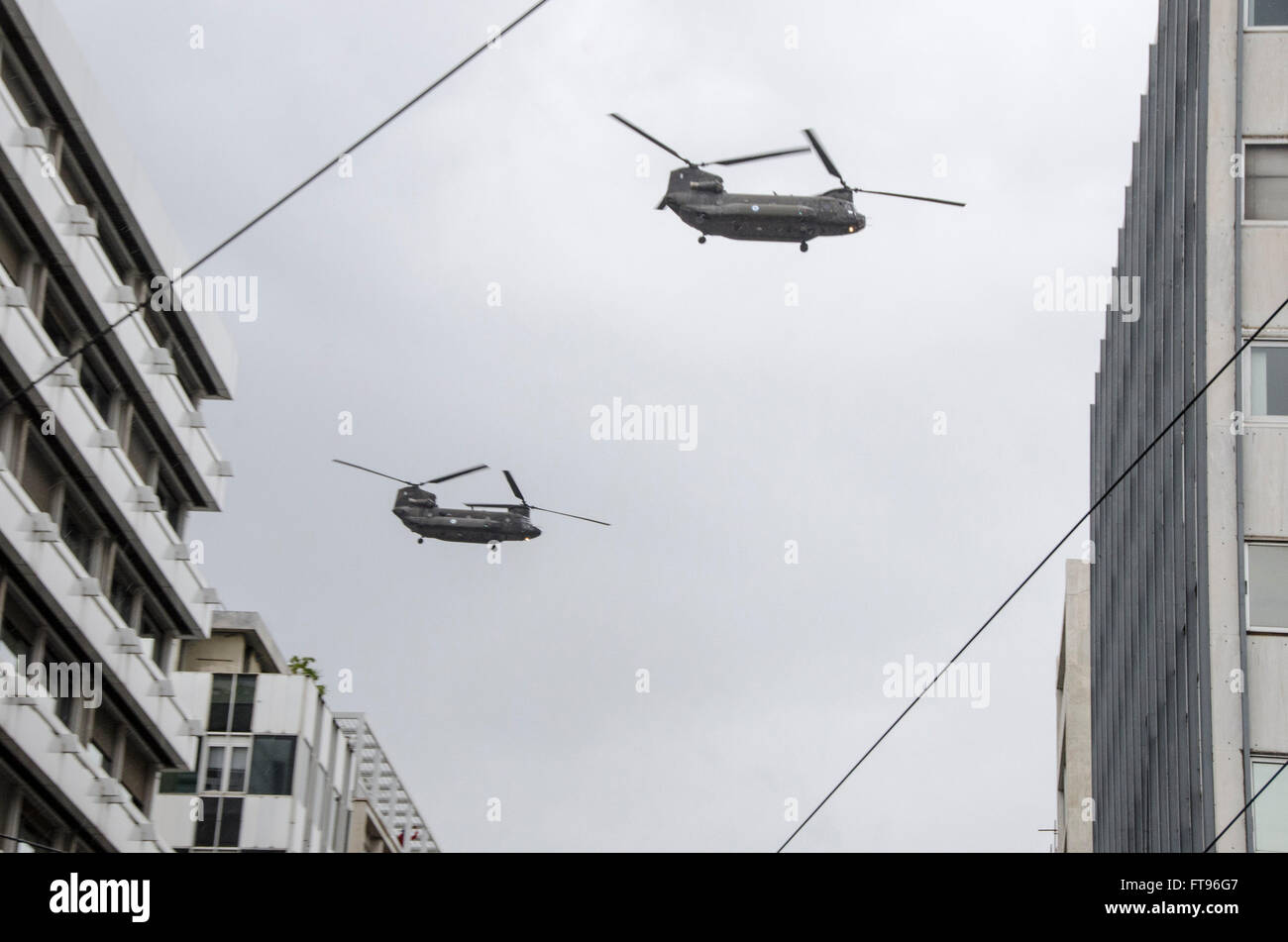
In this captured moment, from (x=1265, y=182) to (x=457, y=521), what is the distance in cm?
3454

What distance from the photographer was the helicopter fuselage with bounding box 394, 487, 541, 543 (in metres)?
65.2

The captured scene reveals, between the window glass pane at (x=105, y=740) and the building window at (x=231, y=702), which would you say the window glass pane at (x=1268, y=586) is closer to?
the window glass pane at (x=105, y=740)

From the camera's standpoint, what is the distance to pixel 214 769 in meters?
58.2

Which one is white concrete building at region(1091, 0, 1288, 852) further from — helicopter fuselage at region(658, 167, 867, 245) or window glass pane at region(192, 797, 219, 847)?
window glass pane at region(192, 797, 219, 847)

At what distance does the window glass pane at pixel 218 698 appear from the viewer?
189 feet

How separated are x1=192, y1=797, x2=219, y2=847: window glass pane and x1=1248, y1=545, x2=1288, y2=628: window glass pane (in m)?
33.0

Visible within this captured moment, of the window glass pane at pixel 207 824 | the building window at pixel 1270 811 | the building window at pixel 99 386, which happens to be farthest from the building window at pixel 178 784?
the building window at pixel 1270 811

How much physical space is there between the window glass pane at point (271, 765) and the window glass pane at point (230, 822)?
25.6 inches

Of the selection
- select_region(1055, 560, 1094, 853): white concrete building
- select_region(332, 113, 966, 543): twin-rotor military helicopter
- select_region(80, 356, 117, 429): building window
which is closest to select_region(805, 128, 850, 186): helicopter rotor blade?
select_region(332, 113, 966, 543): twin-rotor military helicopter

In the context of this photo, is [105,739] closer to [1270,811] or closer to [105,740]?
[105,740]
